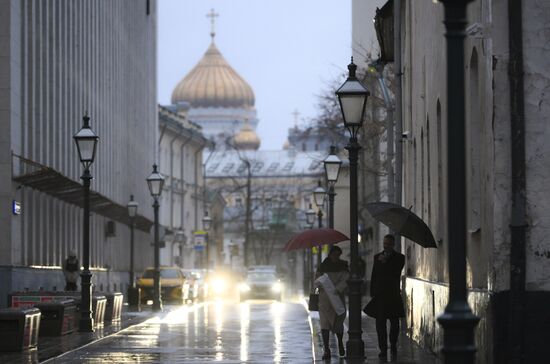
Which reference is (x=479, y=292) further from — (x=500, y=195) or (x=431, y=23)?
(x=431, y=23)

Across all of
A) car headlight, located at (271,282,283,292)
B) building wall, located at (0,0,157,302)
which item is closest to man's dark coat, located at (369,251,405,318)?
building wall, located at (0,0,157,302)

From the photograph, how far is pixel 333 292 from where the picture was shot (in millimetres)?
21562

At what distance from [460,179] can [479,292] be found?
7004 mm

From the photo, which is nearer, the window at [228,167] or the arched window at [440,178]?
the arched window at [440,178]

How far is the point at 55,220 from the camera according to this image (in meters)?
47.9

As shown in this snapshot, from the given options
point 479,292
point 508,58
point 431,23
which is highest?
point 431,23

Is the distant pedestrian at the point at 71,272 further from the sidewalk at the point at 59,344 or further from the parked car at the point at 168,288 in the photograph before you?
the parked car at the point at 168,288

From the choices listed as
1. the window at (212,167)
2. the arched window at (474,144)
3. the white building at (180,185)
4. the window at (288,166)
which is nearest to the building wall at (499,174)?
the arched window at (474,144)

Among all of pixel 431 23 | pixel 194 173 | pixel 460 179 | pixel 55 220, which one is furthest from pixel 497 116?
pixel 194 173

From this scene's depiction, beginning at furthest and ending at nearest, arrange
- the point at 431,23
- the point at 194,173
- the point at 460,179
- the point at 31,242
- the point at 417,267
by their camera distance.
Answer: the point at 194,173
the point at 31,242
the point at 417,267
the point at 431,23
the point at 460,179

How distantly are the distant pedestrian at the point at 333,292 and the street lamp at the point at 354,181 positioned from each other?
0.90ft

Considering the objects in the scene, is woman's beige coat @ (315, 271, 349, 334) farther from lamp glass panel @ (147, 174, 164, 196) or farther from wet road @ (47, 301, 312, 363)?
lamp glass panel @ (147, 174, 164, 196)

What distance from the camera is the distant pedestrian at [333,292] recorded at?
21.5 m

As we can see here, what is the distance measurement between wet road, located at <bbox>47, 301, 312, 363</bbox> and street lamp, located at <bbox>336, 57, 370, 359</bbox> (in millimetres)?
719
